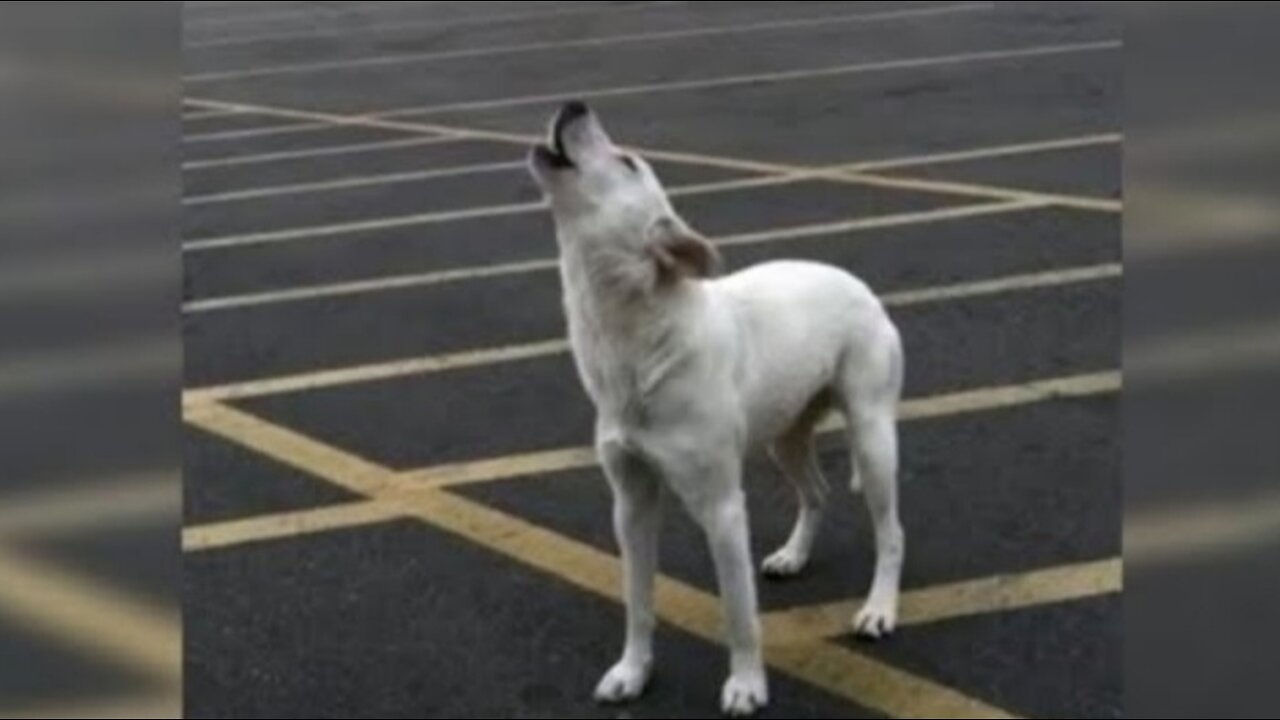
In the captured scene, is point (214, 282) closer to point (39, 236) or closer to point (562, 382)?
point (562, 382)

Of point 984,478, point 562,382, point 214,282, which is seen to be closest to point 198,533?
point 562,382

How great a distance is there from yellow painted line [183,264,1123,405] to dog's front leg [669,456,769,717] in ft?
9.73

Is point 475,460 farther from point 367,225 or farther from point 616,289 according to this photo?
point 367,225

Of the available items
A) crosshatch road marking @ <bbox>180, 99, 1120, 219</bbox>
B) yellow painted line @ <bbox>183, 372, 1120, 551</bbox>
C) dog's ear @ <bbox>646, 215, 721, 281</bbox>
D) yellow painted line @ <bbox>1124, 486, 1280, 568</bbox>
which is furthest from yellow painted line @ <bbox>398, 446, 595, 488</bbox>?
yellow painted line @ <bbox>1124, 486, 1280, 568</bbox>

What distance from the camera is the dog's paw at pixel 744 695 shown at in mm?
4238

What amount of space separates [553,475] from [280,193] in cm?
525

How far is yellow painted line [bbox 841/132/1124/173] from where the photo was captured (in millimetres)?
10234

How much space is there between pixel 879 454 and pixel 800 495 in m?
0.49

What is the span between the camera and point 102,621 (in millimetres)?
1672

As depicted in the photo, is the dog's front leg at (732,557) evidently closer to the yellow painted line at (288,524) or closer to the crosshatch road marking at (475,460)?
the crosshatch road marking at (475,460)

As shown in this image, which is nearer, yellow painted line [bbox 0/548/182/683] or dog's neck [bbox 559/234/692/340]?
yellow painted line [bbox 0/548/182/683]

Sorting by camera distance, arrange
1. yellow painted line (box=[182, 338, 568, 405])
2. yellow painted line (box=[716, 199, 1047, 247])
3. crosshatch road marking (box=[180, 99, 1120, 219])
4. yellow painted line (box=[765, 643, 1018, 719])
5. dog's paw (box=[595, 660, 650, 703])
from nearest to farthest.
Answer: yellow painted line (box=[765, 643, 1018, 719])
dog's paw (box=[595, 660, 650, 703])
yellow painted line (box=[182, 338, 568, 405])
yellow painted line (box=[716, 199, 1047, 247])
crosshatch road marking (box=[180, 99, 1120, 219])

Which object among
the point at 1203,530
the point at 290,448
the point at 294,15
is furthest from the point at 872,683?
the point at 294,15

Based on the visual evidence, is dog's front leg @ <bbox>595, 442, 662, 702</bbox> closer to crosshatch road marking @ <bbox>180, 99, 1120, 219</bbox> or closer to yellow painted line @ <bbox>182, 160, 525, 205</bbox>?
crosshatch road marking @ <bbox>180, 99, 1120, 219</bbox>
